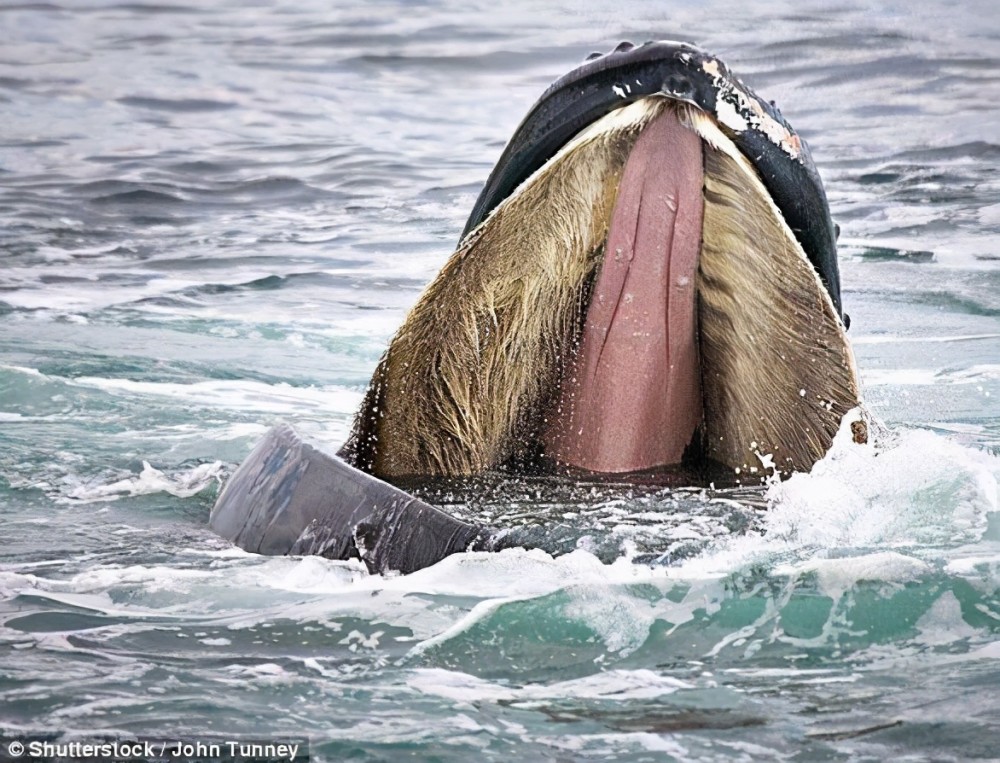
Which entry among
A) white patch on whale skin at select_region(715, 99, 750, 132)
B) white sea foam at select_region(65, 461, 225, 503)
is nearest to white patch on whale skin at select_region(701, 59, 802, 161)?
white patch on whale skin at select_region(715, 99, 750, 132)

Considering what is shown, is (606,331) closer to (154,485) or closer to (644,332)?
(644,332)

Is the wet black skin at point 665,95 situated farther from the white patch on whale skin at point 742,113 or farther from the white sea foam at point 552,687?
the white sea foam at point 552,687

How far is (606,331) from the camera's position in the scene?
4.40 meters

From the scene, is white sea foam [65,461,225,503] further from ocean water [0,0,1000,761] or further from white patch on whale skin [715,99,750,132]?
white patch on whale skin [715,99,750,132]

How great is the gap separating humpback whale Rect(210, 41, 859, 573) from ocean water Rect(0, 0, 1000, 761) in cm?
19

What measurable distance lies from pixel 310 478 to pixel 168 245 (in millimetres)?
10207

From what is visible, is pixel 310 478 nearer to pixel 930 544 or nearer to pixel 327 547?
pixel 327 547

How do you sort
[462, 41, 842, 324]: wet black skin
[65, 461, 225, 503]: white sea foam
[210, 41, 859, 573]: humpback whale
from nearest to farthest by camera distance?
1. [462, 41, 842, 324]: wet black skin
2. [210, 41, 859, 573]: humpback whale
3. [65, 461, 225, 503]: white sea foam

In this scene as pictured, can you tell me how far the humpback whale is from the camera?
12.8 ft

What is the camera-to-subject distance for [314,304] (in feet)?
37.9

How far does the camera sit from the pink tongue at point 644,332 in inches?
160

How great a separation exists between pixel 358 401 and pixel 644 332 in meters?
4.21

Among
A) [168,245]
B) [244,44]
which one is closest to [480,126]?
[244,44]

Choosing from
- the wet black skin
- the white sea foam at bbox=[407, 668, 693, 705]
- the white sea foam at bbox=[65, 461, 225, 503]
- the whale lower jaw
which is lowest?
the white sea foam at bbox=[65, 461, 225, 503]
